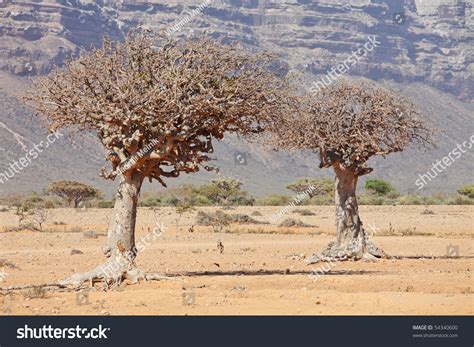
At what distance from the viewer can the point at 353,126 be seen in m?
24.7

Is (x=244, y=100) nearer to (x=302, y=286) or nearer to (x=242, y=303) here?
(x=302, y=286)

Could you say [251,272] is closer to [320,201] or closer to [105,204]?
[105,204]

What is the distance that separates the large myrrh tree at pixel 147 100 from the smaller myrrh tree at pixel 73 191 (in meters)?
43.1

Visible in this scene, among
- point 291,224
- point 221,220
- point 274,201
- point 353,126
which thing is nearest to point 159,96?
point 353,126

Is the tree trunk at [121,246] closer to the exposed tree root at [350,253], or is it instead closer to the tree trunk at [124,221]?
the tree trunk at [124,221]

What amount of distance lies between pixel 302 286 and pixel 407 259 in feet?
27.5

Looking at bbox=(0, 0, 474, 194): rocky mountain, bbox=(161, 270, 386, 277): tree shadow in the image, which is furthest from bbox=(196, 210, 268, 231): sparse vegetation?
bbox=(0, 0, 474, 194): rocky mountain

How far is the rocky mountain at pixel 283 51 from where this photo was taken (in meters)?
92.4

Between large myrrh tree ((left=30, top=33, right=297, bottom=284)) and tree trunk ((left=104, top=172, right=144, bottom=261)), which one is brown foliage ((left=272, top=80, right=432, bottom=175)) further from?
tree trunk ((left=104, top=172, right=144, bottom=261))

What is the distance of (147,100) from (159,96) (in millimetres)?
238

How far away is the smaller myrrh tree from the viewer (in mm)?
62394

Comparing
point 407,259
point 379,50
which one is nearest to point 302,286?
point 407,259

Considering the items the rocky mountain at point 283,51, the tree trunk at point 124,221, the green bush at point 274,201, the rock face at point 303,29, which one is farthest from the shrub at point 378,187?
the tree trunk at point 124,221

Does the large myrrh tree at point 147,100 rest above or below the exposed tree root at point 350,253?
above
